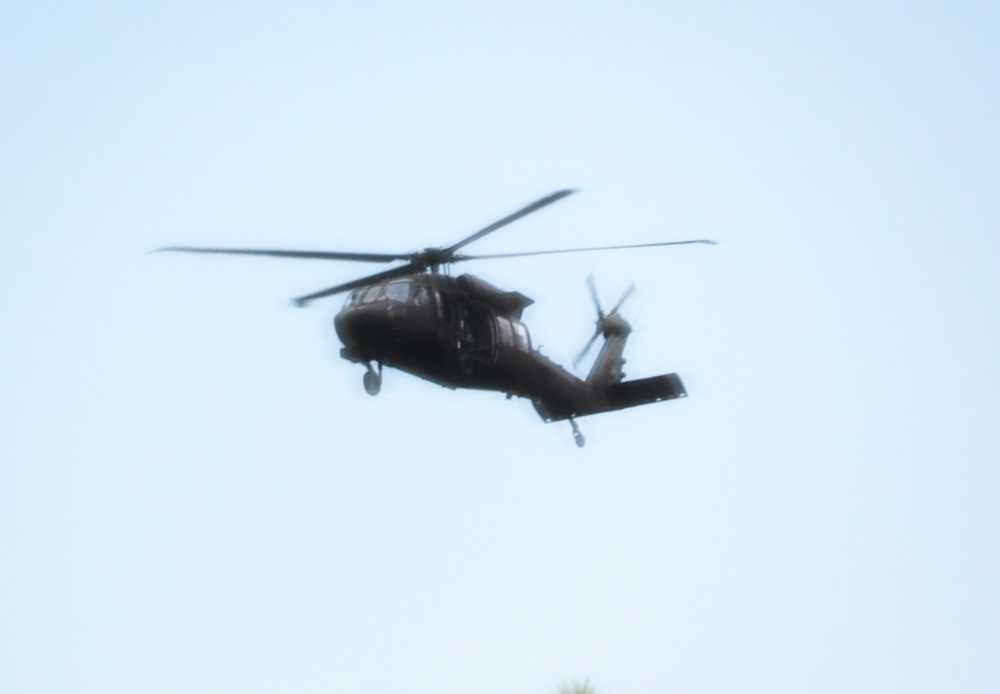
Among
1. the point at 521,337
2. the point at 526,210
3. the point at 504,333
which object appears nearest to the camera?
the point at 526,210

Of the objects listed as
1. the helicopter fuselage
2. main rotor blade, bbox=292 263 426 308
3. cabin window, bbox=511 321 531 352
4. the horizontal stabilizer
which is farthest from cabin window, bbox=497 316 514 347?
the horizontal stabilizer

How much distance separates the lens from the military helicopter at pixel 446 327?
21.5 metres

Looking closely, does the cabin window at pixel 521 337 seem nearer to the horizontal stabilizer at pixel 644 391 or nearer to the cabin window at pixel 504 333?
the cabin window at pixel 504 333

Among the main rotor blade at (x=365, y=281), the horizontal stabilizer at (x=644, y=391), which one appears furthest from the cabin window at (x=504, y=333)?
the horizontal stabilizer at (x=644, y=391)

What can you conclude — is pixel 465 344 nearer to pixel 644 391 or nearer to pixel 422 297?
pixel 422 297

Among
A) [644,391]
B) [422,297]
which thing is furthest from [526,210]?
[644,391]

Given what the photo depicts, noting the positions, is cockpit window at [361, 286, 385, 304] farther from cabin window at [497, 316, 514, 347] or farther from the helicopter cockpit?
cabin window at [497, 316, 514, 347]

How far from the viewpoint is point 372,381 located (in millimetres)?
22062

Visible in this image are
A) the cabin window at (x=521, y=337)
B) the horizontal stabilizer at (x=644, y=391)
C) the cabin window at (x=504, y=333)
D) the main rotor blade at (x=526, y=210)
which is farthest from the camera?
the horizontal stabilizer at (x=644, y=391)

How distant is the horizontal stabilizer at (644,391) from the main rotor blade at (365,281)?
19.7ft

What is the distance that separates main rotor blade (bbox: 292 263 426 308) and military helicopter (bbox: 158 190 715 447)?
0.06 ft

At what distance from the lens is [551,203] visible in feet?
68.2

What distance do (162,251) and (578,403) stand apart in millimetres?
9913

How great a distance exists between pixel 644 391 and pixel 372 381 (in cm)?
685
